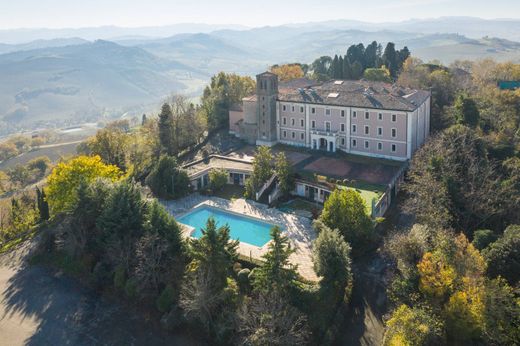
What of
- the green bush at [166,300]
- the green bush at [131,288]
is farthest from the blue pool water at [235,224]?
the green bush at [166,300]

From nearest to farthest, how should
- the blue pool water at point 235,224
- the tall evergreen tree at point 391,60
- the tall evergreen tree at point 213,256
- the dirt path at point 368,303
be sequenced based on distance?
the dirt path at point 368,303 < the tall evergreen tree at point 213,256 < the blue pool water at point 235,224 < the tall evergreen tree at point 391,60

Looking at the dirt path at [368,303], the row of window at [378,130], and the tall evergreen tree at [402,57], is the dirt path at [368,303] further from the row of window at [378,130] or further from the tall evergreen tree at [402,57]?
the tall evergreen tree at [402,57]

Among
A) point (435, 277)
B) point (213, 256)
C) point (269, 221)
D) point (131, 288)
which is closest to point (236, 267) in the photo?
point (213, 256)

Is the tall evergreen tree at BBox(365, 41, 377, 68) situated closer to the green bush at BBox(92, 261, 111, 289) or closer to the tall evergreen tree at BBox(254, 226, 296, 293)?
the tall evergreen tree at BBox(254, 226, 296, 293)

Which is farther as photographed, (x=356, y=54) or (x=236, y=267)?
(x=356, y=54)

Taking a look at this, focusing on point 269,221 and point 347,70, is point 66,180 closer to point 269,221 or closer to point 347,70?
point 269,221

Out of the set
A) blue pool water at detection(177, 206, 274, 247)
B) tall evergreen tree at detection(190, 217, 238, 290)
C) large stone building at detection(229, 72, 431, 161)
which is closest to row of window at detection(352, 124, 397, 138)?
large stone building at detection(229, 72, 431, 161)

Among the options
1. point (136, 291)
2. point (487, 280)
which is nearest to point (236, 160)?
point (136, 291)
